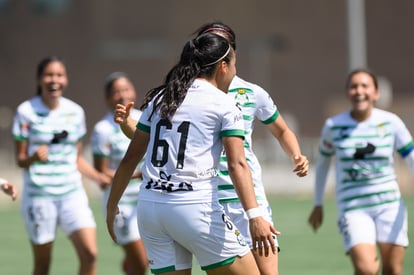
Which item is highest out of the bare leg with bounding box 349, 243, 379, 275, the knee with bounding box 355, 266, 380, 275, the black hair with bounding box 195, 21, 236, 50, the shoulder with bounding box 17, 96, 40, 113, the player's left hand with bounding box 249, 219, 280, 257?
the shoulder with bounding box 17, 96, 40, 113

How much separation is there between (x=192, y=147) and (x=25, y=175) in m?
3.93

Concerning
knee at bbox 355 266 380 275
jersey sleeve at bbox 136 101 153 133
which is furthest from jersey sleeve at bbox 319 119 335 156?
jersey sleeve at bbox 136 101 153 133

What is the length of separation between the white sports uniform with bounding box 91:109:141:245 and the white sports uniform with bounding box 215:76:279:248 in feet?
7.96

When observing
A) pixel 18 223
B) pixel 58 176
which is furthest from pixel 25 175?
pixel 18 223

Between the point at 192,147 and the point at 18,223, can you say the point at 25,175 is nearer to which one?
the point at 192,147

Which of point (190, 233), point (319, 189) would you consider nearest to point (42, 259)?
point (319, 189)

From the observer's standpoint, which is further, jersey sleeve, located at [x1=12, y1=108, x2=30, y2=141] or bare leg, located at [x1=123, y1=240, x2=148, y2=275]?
bare leg, located at [x1=123, y1=240, x2=148, y2=275]

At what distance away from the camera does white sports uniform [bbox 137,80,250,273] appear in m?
5.93

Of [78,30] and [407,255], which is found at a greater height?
[78,30]

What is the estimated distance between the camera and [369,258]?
27.6 feet

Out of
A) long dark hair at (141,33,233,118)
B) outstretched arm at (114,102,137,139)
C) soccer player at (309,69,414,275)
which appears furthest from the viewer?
soccer player at (309,69,414,275)

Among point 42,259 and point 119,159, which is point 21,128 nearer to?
point 119,159

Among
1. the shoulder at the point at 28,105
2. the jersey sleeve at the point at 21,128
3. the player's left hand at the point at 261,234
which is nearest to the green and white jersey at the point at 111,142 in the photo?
the shoulder at the point at 28,105

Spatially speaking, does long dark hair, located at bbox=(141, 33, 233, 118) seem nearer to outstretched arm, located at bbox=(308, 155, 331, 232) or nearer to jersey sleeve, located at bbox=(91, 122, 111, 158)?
outstretched arm, located at bbox=(308, 155, 331, 232)
